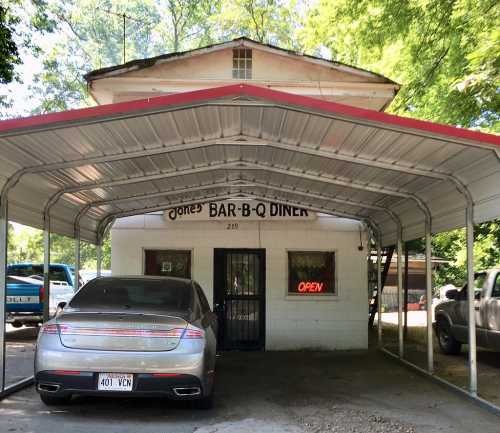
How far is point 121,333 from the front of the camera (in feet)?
20.2

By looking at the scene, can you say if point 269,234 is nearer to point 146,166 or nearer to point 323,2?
point 146,166

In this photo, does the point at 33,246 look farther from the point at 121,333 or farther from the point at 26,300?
the point at 121,333

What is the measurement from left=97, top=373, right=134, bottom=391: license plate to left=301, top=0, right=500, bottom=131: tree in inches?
270

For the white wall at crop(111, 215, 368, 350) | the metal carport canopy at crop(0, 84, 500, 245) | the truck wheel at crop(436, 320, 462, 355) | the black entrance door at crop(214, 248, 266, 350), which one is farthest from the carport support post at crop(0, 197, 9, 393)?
the truck wheel at crop(436, 320, 462, 355)

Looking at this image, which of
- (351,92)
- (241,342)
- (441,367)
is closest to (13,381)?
(241,342)

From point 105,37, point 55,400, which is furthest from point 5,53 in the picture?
point 105,37

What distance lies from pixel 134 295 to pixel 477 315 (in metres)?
6.75

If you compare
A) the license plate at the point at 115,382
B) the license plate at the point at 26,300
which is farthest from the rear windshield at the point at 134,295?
the license plate at the point at 26,300

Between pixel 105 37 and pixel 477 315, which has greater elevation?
pixel 105 37

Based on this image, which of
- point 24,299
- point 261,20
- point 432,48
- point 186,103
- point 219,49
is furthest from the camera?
point 261,20

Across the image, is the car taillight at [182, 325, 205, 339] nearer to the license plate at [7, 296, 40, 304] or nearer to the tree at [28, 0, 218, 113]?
the license plate at [7, 296, 40, 304]

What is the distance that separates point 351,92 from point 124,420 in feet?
30.9

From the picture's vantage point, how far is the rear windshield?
6.86 m

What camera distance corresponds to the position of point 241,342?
1238 centimetres
